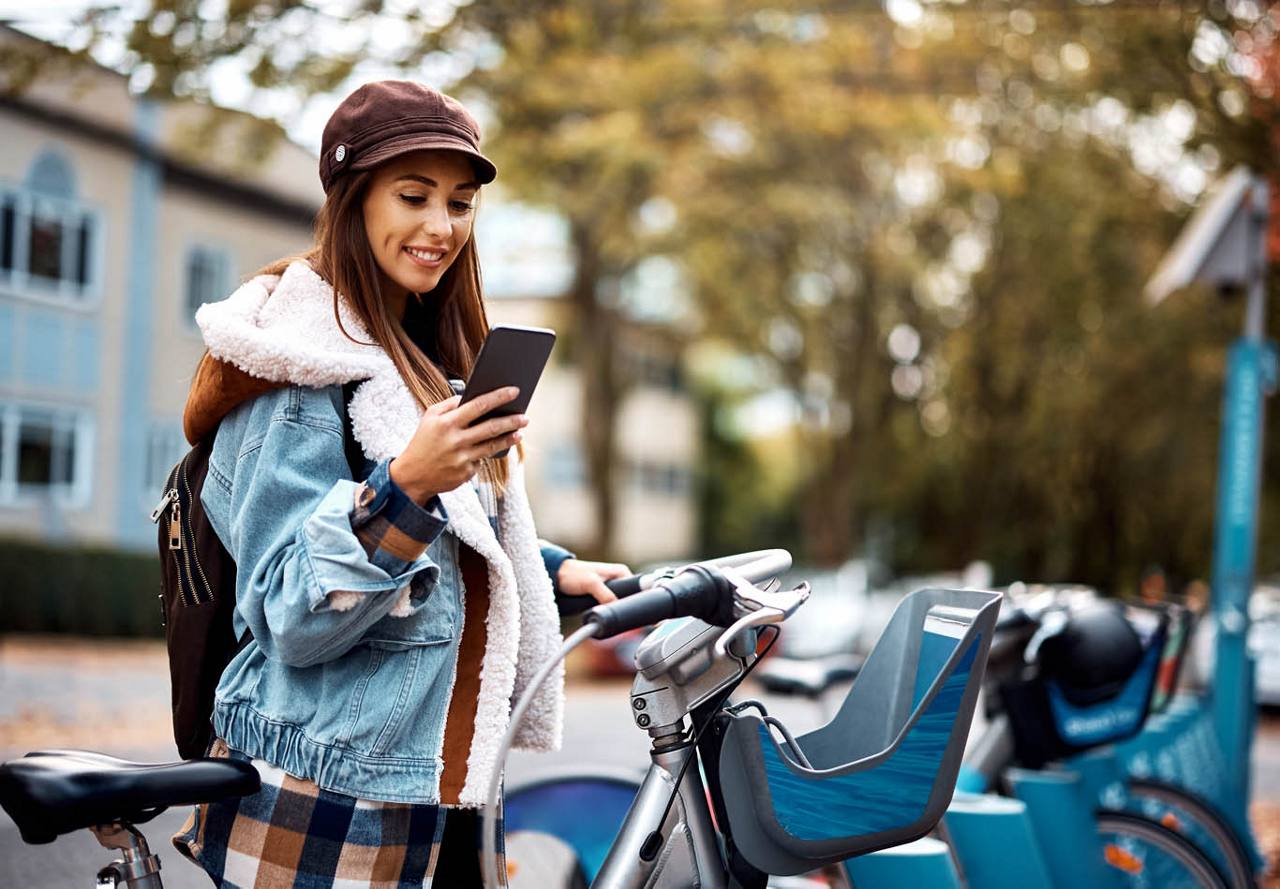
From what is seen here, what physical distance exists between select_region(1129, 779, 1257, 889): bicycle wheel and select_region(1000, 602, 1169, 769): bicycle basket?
1.92 ft

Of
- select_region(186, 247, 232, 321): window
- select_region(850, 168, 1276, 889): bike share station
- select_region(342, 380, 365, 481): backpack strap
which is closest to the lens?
select_region(342, 380, 365, 481): backpack strap

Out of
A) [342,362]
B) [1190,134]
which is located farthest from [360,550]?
[1190,134]

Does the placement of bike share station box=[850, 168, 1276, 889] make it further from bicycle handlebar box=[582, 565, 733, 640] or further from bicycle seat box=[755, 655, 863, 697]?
bicycle handlebar box=[582, 565, 733, 640]

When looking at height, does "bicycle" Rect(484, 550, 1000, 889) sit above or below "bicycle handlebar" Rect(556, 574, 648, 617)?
below

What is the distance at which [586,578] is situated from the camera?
2.36 metres

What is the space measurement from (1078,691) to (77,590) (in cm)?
1624

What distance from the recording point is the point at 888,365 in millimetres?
24750

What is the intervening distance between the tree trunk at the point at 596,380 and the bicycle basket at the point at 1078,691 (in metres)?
15.8

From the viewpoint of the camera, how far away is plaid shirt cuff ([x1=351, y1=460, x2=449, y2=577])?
1716mm

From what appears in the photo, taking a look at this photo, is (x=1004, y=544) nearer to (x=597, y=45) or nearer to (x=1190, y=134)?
(x=597, y=45)

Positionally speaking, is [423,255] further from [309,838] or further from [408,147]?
[309,838]

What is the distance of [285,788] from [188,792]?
14 cm

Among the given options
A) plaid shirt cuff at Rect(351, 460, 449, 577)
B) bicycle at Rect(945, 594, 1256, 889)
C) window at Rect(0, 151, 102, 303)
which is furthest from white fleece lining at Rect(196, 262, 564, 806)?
window at Rect(0, 151, 102, 303)

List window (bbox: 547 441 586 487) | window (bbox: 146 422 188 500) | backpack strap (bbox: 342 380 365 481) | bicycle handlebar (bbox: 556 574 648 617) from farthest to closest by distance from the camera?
1. window (bbox: 547 441 586 487)
2. window (bbox: 146 422 188 500)
3. bicycle handlebar (bbox: 556 574 648 617)
4. backpack strap (bbox: 342 380 365 481)
